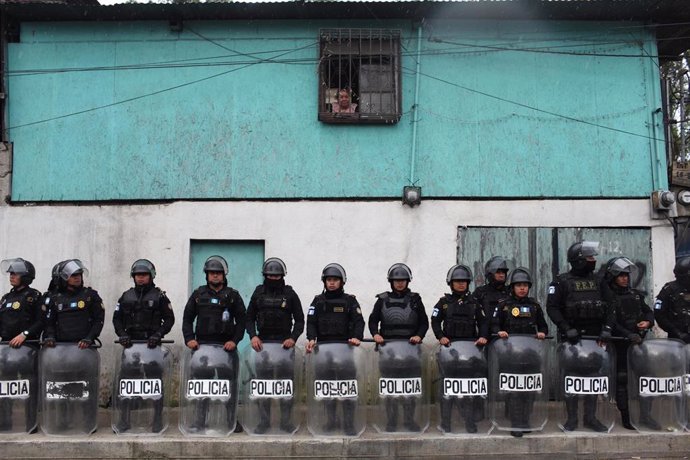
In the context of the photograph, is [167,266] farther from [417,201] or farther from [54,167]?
[417,201]

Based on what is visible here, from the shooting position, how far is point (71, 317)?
7.26 metres

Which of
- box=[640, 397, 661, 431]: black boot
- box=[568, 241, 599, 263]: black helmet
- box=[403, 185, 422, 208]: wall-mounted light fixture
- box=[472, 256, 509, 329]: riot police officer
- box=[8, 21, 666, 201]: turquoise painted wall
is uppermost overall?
box=[8, 21, 666, 201]: turquoise painted wall

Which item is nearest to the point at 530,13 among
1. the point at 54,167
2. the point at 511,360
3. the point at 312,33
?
the point at 312,33

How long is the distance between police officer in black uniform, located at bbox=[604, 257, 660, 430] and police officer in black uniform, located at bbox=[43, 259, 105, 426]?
19.6ft

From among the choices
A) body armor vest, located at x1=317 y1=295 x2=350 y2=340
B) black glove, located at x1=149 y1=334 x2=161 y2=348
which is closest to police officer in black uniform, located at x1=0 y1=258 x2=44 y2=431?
black glove, located at x1=149 y1=334 x2=161 y2=348

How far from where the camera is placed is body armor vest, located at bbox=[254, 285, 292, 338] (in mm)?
7312

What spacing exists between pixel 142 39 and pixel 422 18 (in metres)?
4.42

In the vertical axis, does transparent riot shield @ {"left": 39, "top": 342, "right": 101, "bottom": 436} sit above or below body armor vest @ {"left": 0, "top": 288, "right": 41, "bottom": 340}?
below

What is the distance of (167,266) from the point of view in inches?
384

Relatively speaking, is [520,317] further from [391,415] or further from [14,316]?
[14,316]

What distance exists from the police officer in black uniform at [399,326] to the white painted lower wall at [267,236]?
233cm

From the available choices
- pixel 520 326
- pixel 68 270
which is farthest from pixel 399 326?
pixel 68 270

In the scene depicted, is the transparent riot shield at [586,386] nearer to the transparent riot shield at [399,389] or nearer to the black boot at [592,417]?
the black boot at [592,417]

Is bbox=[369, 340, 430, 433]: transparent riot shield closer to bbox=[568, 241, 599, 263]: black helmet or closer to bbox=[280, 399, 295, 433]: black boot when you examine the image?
bbox=[280, 399, 295, 433]: black boot
